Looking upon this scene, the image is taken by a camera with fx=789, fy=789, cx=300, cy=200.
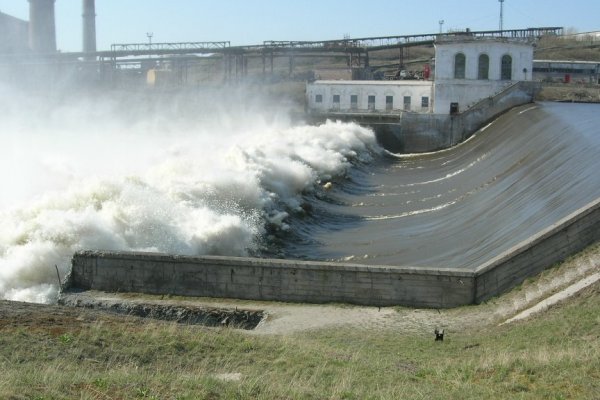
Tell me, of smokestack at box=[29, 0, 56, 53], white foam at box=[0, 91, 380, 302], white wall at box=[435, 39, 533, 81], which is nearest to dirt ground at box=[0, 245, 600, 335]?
white foam at box=[0, 91, 380, 302]

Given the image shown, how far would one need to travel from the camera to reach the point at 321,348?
1123cm

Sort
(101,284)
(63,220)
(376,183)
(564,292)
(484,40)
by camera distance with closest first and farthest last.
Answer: (564,292) < (101,284) < (63,220) < (376,183) < (484,40)

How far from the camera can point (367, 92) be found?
49.7 m

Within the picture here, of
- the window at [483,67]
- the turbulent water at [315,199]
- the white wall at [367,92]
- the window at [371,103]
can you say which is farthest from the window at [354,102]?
the window at [483,67]

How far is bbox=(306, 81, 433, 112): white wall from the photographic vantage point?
47.7 metres

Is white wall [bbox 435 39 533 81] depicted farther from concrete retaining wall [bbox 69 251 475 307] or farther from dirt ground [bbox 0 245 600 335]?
concrete retaining wall [bbox 69 251 475 307]

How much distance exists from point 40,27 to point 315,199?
65.0 m

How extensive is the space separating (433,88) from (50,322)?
38.0m

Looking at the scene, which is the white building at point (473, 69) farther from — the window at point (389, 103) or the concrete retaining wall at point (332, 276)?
the concrete retaining wall at point (332, 276)

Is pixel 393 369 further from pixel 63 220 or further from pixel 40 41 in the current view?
pixel 40 41

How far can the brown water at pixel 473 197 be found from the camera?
19.2 metres

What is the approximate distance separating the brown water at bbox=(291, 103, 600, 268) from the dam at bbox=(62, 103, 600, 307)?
0.06m

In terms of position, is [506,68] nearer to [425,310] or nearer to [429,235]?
[429,235]

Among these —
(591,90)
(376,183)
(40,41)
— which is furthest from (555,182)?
(40,41)
